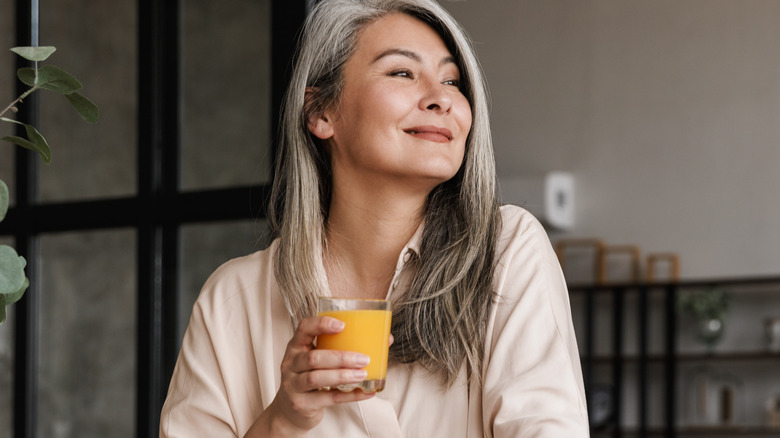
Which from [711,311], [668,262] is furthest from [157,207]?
[668,262]

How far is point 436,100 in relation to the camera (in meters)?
1.50

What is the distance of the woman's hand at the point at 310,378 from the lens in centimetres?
117

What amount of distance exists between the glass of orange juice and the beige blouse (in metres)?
0.22

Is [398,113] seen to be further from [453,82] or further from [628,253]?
[628,253]

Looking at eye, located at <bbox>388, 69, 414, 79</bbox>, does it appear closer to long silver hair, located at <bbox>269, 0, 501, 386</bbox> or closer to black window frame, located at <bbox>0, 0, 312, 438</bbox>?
long silver hair, located at <bbox>269, 0, 501, 386</bbox>

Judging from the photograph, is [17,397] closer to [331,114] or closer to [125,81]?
[125,81]

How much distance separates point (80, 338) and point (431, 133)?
2659mm

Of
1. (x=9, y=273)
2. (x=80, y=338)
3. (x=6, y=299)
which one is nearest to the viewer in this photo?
(x=9, y=273)

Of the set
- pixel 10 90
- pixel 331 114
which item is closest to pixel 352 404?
pixel 331 114

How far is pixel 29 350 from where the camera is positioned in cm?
369

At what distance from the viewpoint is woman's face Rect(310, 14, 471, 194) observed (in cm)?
149

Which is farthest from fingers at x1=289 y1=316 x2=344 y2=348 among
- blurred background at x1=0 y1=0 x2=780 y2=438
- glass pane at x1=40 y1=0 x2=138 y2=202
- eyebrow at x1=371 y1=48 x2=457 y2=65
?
glass pane at x1=40 y1=0 x2=138 y2=202

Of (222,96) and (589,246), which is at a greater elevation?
(222,96)

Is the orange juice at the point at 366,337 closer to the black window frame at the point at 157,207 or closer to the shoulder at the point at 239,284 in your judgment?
the shoulder at the point at 239,284
